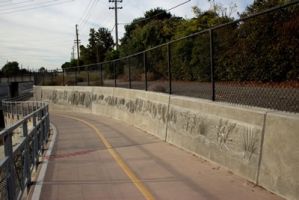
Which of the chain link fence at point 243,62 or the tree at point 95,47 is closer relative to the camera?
the chain link fence at point 243,62

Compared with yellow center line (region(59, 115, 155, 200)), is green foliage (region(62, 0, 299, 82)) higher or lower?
higher

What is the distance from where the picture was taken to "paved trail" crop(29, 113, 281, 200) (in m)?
7.95

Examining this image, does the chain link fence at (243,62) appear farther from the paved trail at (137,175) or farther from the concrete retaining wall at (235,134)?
the paved trail at (137,175)

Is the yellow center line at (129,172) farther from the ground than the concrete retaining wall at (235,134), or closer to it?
closer to it

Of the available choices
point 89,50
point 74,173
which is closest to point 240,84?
point 74,173

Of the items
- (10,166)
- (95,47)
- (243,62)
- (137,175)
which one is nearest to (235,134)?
(243,62)

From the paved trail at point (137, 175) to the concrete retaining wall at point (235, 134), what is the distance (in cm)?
25

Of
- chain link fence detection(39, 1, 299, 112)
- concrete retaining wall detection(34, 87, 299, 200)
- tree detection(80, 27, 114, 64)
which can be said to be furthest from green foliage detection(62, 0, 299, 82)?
tree detection(80, 27, 114, 64)

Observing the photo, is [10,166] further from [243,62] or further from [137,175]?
[243,62]

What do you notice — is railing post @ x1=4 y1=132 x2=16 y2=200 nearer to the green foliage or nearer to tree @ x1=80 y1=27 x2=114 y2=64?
the green foliage

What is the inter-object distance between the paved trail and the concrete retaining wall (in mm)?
247

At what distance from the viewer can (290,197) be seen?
693 centimetres

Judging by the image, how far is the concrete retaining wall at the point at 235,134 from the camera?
23.3 feet

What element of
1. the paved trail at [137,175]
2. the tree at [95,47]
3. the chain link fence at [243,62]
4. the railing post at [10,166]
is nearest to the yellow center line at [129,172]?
the paved trail at [137,175]
